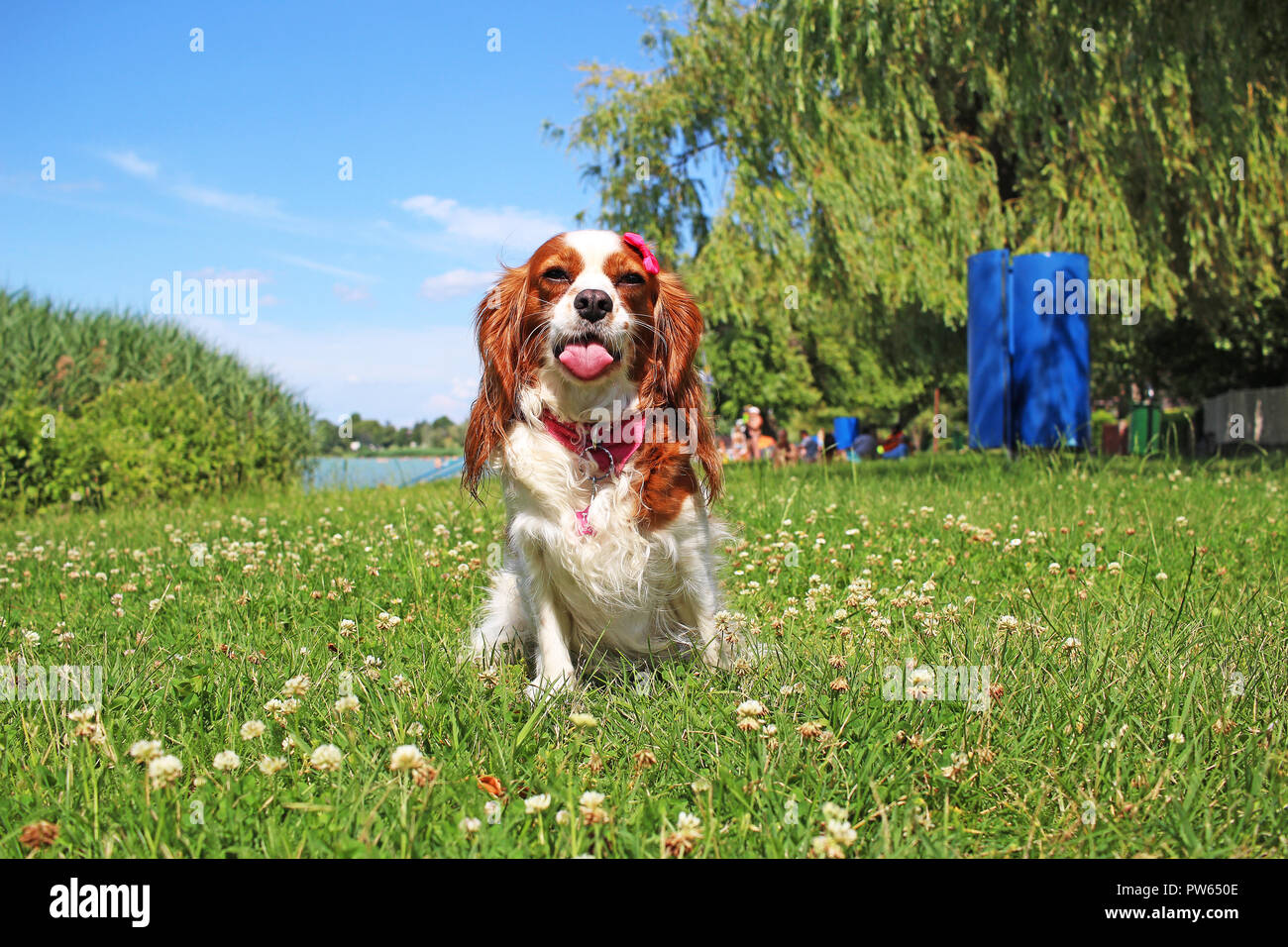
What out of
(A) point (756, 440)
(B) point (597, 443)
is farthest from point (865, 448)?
(B) point (597, 443)

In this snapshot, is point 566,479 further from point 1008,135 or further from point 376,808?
point 1008,135

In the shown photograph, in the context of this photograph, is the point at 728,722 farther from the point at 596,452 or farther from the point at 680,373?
the point at 680,373

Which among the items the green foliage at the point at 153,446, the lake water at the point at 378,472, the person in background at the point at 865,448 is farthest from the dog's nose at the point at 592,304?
the person in background at the point at 865,448

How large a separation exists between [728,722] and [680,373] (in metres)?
1.18

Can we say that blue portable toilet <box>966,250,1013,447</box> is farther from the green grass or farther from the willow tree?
the green grass

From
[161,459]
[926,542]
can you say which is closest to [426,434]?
[161,459]

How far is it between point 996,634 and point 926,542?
79.1 inches

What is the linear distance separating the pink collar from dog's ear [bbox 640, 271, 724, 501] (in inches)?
4.7

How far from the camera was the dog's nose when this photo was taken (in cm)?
268

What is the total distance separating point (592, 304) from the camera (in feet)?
8.80

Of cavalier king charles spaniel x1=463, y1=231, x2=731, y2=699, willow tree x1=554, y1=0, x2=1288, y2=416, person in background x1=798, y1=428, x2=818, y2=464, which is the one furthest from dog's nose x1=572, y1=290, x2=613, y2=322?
person in background x1=798, y1=428, x2=818, y2=464

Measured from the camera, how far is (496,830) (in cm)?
178

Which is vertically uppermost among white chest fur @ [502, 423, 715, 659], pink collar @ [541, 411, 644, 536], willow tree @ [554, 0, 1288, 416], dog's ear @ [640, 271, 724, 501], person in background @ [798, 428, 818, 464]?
willow tree @ [554, 0, 1288, 416]

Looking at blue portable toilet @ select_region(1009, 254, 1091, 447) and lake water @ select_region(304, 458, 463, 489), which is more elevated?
blue portable toilet @ select_region(1009, 254, 1091, 447)
